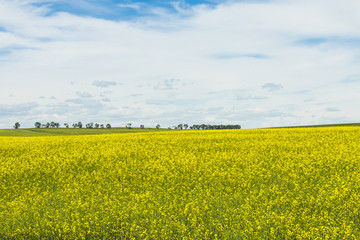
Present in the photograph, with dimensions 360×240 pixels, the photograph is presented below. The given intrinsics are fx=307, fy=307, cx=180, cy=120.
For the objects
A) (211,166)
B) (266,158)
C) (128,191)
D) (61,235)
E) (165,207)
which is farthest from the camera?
(266,158)

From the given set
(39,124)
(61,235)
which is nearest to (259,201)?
(61,235)

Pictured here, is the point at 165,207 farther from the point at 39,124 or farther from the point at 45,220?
the point at 39,124

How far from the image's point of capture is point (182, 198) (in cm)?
822

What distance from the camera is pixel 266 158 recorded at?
13.2m

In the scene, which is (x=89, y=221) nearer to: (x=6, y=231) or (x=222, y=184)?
(x=6, y=231)

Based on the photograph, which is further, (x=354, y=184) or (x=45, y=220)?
(x=354, y=184)

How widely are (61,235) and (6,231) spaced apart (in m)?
1.57

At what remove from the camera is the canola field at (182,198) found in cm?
654

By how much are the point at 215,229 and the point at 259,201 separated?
186 centimetres

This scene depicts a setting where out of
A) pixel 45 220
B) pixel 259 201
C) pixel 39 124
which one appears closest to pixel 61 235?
pixel 45 220

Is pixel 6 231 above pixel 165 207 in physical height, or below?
below

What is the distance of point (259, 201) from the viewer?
7.90 metres

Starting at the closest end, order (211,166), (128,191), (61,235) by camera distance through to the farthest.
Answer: (61,235), (128,191), (211,166)

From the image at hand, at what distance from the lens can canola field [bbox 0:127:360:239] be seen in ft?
21.4
